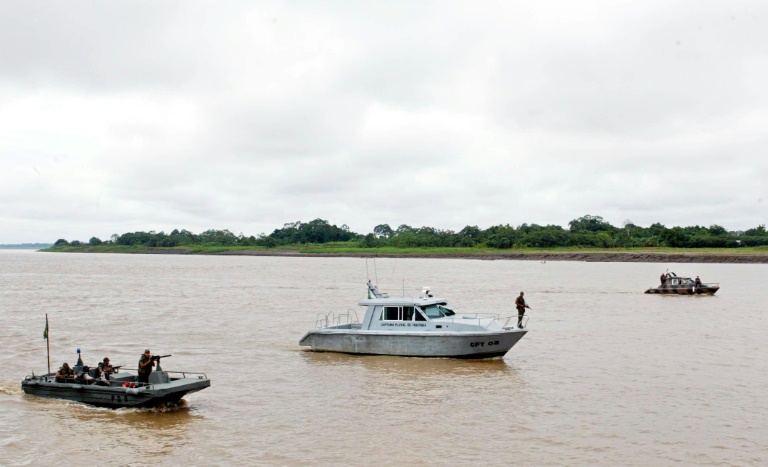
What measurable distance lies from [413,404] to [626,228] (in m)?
174

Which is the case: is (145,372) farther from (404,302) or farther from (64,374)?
(404,302)

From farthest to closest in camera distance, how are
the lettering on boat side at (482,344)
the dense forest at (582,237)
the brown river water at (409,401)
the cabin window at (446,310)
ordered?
1. the dense forest at (582,237)
2. the cabin window at (446,310)
3. the lettering on boat side at (482,344)
4. the brown river water at (409,401)

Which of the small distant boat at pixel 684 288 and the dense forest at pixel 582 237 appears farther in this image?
the dense forest at pixel 582 237

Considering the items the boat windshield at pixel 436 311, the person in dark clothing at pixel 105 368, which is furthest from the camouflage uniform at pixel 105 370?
the boat windshield at pixel 436 311

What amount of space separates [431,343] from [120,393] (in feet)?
35.2

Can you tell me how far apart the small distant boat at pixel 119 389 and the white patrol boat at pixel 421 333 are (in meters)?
7.94

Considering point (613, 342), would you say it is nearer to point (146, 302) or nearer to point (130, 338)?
point (130, 338)

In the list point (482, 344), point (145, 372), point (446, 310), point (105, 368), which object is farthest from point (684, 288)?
point (105, 368)

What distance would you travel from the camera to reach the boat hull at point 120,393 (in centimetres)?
1783

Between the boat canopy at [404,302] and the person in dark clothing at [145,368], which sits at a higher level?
the boat canopy at [404,302]

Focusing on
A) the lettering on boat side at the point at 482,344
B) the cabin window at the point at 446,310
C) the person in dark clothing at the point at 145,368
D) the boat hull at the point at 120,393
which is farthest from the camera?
the cabin window at the point at 446,310

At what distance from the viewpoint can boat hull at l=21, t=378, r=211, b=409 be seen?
1783 cm

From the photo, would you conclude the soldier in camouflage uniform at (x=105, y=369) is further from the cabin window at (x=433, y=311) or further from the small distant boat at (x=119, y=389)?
the cabin window at (x=433, y=311)

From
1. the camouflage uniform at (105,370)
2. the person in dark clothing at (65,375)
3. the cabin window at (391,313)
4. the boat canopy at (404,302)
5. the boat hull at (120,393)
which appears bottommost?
the boat hull at (120,393)
